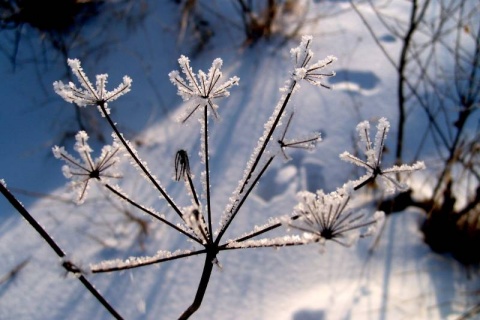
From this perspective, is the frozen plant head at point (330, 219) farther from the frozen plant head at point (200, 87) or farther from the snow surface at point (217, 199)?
the snow surface at point (217, 199)

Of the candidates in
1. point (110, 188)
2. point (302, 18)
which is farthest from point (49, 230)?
point (302, 18)

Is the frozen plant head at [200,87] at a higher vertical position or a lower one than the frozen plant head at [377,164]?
higher

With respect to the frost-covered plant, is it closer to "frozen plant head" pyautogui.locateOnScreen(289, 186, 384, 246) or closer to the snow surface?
"frozen plant head" pyautogui.locateOnScreen(289, 186, 384, 246)

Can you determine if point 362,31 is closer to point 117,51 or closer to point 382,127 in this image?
point 117,51

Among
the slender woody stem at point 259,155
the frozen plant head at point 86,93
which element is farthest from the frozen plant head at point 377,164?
the frozen plant head at point 86,93

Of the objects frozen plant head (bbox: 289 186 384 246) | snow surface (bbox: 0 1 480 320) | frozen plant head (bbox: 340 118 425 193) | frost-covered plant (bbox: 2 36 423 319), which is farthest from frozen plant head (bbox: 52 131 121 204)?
snow surface (bbox: 0 1 480 320)
